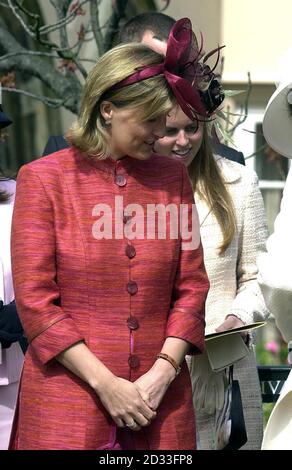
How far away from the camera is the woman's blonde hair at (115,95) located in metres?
3.39

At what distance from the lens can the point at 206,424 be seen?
4.19 metres

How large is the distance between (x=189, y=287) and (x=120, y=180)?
0.37 m

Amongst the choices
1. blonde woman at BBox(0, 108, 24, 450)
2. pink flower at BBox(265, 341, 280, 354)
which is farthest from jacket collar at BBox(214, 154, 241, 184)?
pink flower at BBox(265, 341, 280, 354)

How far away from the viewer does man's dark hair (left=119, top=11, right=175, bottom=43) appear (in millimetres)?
4609

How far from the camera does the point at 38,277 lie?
3326 millimetres

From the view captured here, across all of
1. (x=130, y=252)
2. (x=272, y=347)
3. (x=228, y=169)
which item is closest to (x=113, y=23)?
(x=228, y=169)

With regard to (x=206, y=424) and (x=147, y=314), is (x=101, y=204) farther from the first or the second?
(x=206, y=424)

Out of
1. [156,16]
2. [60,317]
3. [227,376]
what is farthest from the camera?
[156,16]

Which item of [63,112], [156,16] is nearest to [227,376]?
[156,16]

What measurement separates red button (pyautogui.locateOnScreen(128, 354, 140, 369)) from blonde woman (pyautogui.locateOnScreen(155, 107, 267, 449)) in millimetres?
728

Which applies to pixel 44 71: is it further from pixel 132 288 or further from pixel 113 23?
pixel 132 288

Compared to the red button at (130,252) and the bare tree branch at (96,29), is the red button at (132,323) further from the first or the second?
the bare tree branch at (96,29)

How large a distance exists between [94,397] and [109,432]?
0.35 ft

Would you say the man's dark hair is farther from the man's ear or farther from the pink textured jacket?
the pink textured jacket
